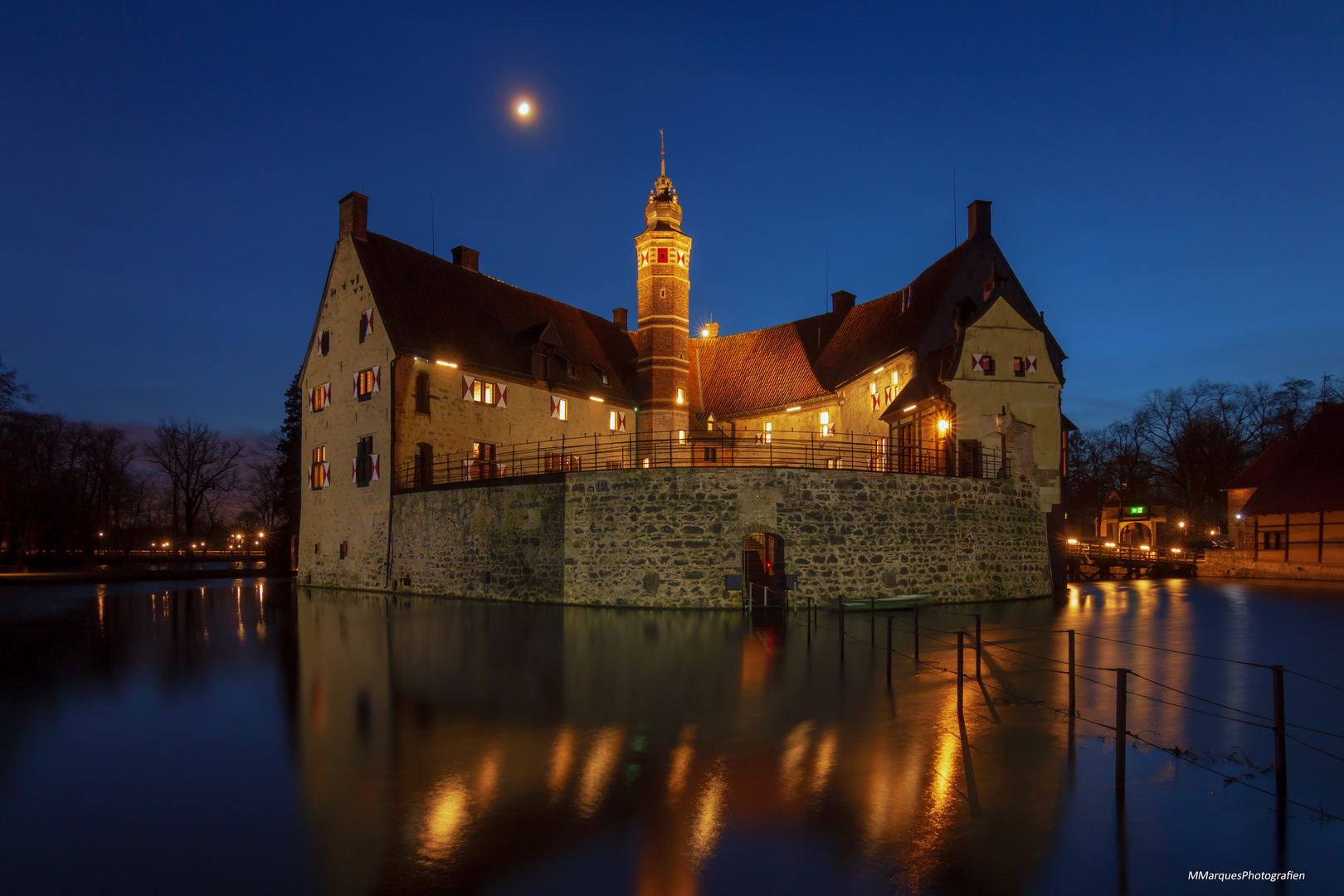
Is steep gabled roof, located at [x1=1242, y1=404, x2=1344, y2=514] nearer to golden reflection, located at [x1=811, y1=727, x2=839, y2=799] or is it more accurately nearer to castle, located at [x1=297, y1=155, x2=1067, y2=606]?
castle, located at [x1=297, y1=155, x2=1067, y2=606]

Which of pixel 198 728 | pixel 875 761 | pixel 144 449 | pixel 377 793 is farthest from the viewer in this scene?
pixel 144 449

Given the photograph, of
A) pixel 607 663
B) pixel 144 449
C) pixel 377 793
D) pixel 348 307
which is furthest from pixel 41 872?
pixel 144 449

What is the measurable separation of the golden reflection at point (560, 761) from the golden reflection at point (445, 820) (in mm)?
624

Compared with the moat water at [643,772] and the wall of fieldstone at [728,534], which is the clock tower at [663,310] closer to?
the wall of fieldstone at [728,534]

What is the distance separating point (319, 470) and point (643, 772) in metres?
27.5

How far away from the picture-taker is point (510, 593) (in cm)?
2317

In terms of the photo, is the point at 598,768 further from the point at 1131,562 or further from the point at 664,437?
the point at 1131,562

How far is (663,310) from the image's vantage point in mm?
32969

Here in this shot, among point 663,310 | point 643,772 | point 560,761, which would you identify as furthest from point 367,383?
point 643,772

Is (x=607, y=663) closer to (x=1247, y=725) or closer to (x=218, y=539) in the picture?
(x=1247, y=725)

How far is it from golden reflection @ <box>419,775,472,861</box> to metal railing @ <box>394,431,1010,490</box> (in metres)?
15.4

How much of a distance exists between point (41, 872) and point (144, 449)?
5852cm

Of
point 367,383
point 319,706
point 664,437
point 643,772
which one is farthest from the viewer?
point 664,437

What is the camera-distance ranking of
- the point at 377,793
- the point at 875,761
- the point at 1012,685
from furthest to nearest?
the point at 1012,685 → the point at 875,761 → the point at 377,793
